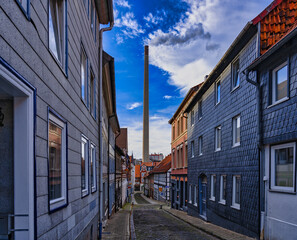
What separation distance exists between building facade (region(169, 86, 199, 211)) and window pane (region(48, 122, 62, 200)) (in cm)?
1821

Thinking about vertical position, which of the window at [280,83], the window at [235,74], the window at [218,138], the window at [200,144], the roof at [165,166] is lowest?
the roof at [165,166]

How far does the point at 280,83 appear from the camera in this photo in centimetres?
896

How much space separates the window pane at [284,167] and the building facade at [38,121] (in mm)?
6006

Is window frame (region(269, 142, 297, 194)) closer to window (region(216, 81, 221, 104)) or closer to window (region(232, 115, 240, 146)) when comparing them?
window (region(232, 115, 240, 146))

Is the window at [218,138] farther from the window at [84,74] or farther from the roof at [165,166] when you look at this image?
the roof at [165,166]

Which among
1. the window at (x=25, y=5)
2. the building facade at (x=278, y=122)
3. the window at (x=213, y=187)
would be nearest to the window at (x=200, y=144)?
the window at (x=213, y=187)

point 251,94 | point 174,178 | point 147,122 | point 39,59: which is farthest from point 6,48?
point 147,122

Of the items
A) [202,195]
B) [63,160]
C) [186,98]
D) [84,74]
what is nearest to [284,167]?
[84,74]

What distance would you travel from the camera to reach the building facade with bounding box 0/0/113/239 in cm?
303

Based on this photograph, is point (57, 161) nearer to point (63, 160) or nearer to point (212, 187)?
point (63, 160)

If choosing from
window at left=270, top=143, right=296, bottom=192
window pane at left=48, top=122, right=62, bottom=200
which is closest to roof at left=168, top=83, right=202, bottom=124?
window at left=270, top=143, right=296, bottom=192

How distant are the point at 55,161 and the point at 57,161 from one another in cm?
12

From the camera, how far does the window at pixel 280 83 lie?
8.62 m

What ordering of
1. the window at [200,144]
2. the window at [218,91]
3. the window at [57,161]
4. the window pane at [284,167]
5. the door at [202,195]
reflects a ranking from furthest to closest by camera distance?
1. the window at [200,144]
2. the door at [202,195]
3. the window at [218,91]
4. the window pane at [284,167]
5. the window at [57,161]
